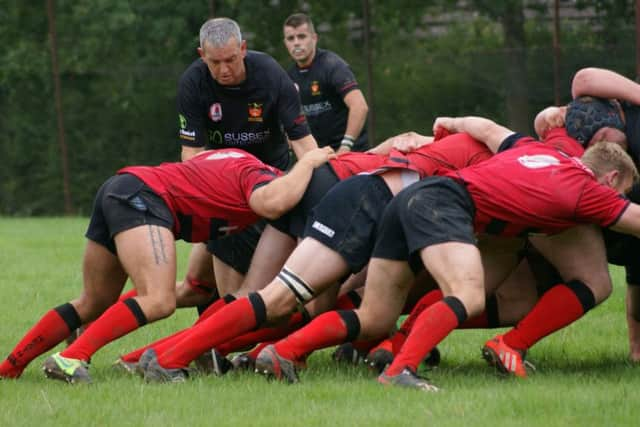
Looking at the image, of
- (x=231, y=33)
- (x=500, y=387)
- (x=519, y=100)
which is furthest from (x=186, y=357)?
(x=519, y=100)

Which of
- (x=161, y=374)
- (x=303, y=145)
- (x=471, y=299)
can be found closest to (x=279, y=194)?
(x=161, y=374)

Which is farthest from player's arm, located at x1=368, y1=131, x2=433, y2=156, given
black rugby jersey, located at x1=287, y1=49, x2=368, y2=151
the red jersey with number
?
black rugby jersey, located at x1=287, y1=49, x2=368, y2=151

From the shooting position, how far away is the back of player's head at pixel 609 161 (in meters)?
5.55

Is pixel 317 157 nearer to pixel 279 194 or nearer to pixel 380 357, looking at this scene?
pixel 279 194

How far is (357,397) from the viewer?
4957 mm

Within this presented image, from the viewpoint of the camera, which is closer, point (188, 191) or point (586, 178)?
point (586, 178)

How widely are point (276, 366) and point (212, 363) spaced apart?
0.64 metres

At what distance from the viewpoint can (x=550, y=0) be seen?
15.6 metres

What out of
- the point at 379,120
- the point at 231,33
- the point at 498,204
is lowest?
the point at 379,120

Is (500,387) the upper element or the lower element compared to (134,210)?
lower

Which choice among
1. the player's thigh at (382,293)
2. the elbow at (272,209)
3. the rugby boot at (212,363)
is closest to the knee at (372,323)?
the player's thigh at (382,293)

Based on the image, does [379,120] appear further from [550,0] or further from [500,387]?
[500,387]

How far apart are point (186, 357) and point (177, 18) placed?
1345 centimetres

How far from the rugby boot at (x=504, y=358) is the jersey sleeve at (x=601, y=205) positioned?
2.35ft
